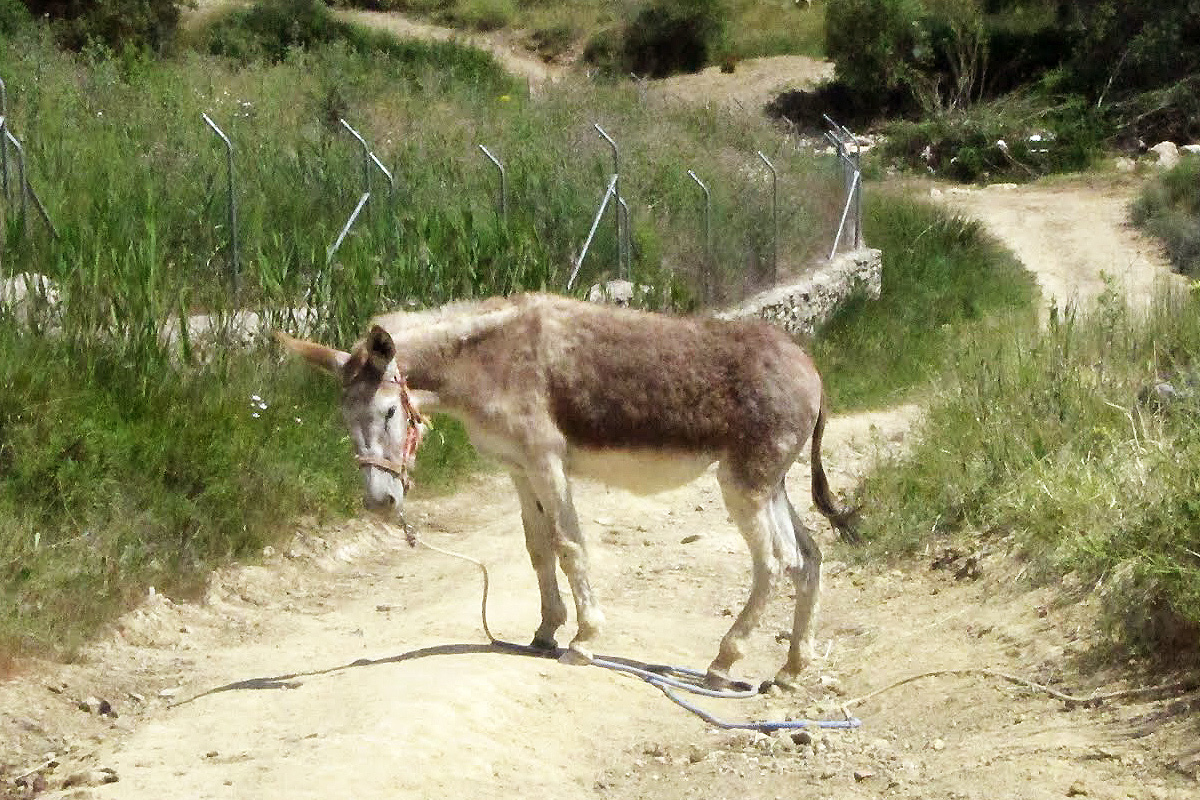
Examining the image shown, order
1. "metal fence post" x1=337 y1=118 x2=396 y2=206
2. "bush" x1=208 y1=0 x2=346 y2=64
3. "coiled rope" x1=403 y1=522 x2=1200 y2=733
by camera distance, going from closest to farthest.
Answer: "coiled rope" x1=403 y1=522 x2=1200 y2=733, "metal fence post" x1=337 y1=118 x2=396 y2=206, "bush" x1=208 y1=0 x2=346 y2=64

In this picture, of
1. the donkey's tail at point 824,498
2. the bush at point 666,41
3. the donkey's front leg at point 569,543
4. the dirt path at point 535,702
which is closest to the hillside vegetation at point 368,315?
the dirt path at point 535,702

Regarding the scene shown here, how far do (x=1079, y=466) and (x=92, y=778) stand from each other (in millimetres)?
5944

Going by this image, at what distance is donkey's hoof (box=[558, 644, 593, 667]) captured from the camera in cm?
816

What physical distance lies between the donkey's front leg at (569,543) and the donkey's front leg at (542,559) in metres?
0.13

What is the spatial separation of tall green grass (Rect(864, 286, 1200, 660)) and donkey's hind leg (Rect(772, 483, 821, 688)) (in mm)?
1419

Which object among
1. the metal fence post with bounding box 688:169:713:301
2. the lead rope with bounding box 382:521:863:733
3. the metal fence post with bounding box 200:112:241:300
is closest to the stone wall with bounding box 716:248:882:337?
the metal fence post with bounding box 688:169:713:301

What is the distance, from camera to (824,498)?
9.00 meters

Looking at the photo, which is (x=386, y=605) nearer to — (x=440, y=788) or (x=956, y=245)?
(x=440, y=788)

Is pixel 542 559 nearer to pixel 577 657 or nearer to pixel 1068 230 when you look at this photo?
pixel 577 657

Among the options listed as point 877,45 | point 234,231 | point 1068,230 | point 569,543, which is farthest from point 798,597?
point 877,45

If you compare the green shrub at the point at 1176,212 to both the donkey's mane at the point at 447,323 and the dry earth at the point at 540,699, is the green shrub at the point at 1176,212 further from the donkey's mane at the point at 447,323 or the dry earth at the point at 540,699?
the donkey's mane at the point at 447,323

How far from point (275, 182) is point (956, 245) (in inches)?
467

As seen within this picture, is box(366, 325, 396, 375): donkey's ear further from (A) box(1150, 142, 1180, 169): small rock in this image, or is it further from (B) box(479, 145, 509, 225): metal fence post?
(A) box(1150, 142, 1180, 169): small rock

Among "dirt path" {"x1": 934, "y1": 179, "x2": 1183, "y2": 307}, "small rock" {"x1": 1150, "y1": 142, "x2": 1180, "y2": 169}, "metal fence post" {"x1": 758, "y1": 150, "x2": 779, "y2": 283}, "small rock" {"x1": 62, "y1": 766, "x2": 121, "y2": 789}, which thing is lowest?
"dirt path" {"x1": 934, "y1": 179, "x2": 1183, "y2": 307}
